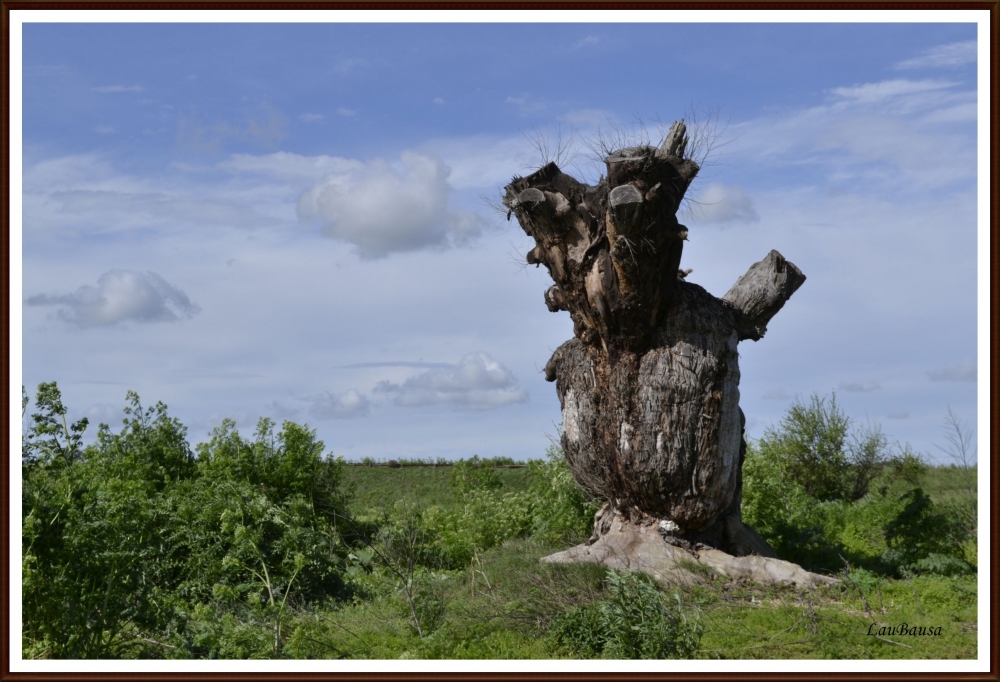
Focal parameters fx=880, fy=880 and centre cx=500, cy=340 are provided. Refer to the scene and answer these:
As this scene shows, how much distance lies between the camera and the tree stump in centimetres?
1021

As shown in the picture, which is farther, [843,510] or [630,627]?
[843,510]

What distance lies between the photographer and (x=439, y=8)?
7.21m

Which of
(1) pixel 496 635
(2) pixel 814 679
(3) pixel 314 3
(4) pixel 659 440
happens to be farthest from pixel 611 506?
(3) pixel 314 3

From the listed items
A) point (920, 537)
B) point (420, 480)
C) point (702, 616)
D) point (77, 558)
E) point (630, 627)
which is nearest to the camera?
point (77, 558)

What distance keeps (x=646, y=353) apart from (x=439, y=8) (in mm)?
5203

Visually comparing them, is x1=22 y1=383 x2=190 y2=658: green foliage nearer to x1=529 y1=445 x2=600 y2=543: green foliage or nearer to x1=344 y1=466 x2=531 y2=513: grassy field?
x1=529 y1=445 x2=600 y2=543: green foliage

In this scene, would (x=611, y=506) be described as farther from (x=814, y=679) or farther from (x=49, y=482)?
(x=49, y=482)

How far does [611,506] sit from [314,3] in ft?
24.0

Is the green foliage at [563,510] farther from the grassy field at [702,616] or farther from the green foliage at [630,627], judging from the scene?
the green foliage at [630,627]

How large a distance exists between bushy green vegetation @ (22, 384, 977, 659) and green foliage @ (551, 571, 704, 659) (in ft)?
0.06

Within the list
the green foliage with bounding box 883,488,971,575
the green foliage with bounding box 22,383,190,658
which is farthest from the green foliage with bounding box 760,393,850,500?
the green foliage with bounding box 22,383,190,658

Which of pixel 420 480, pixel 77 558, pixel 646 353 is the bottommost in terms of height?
pixel 77 558

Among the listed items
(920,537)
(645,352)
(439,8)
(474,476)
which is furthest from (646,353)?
(474,476)

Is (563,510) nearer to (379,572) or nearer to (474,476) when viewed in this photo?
(379,572)
